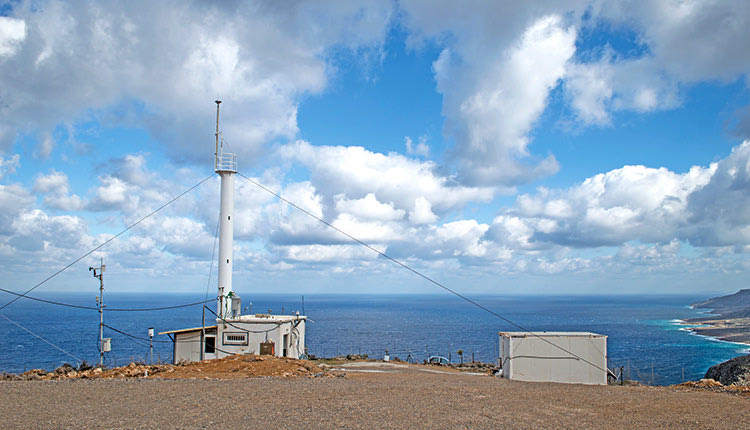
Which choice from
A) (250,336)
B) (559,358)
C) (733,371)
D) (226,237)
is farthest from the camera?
(226,237)

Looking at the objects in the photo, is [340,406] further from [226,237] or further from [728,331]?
[728,331]

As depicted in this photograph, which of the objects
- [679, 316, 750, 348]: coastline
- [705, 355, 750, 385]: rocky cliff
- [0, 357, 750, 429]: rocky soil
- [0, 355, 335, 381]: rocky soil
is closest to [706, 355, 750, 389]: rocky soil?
[705, 355, 750, 385]: rocky cliff

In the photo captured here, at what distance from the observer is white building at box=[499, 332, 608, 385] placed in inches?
826

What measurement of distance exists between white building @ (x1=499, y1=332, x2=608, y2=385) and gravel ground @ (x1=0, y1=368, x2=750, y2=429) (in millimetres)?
3100

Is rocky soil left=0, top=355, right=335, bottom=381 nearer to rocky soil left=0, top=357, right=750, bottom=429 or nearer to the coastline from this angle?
rocky soil left=0, top=357, right=750, bottom=429

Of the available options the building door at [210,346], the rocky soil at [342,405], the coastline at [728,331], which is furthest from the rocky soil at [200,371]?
the coastline at [728,331]

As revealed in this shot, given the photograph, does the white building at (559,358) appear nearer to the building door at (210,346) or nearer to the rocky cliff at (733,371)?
the rocky cliff at (733,371)

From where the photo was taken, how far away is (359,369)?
27016 millimetres

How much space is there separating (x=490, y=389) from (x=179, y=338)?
17.4 metres

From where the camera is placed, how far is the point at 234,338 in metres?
26.6

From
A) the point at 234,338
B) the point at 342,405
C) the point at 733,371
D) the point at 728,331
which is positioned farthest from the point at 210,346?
the point at 728,331

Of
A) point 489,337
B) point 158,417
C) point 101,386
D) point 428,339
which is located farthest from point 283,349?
point 489,337

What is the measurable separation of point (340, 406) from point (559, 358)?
446 inches

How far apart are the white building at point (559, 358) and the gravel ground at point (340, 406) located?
310cm
